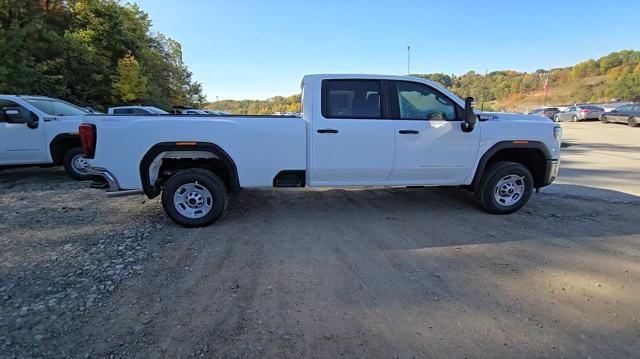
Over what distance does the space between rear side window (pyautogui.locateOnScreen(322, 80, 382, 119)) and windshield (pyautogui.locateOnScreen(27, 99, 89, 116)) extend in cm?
644

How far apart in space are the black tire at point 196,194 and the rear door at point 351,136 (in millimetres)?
1239

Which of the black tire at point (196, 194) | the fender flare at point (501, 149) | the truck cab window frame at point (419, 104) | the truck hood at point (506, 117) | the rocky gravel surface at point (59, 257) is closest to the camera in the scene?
the rocky gravel surface at point (59, 257)

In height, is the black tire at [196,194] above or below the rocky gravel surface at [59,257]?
above

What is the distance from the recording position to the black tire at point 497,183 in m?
5.44

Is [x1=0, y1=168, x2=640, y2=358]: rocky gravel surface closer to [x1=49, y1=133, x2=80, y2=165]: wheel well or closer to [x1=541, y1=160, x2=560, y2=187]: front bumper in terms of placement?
[x1=541, y1=160, x2=560, y2=187]: front bumper

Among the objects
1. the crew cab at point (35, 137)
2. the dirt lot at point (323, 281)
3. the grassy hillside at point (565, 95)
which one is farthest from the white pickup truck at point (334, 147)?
the grassy hillside at point (565, 95)

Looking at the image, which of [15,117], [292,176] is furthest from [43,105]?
[292,176]

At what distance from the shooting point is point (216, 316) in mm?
2967

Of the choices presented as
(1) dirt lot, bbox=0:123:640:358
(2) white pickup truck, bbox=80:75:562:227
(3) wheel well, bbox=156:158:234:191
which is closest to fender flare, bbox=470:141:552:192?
(2) white pickup truck, bbox=80:75:562:227

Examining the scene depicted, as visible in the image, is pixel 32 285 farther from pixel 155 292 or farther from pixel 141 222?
pixel 141 222

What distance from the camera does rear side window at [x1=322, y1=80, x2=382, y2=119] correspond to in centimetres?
514

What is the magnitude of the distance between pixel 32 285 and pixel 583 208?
7.07 m

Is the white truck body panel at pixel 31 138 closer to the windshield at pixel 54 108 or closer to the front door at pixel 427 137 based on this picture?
the windshield at pixel 54 108

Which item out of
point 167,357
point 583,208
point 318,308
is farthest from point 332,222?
point 583,208
